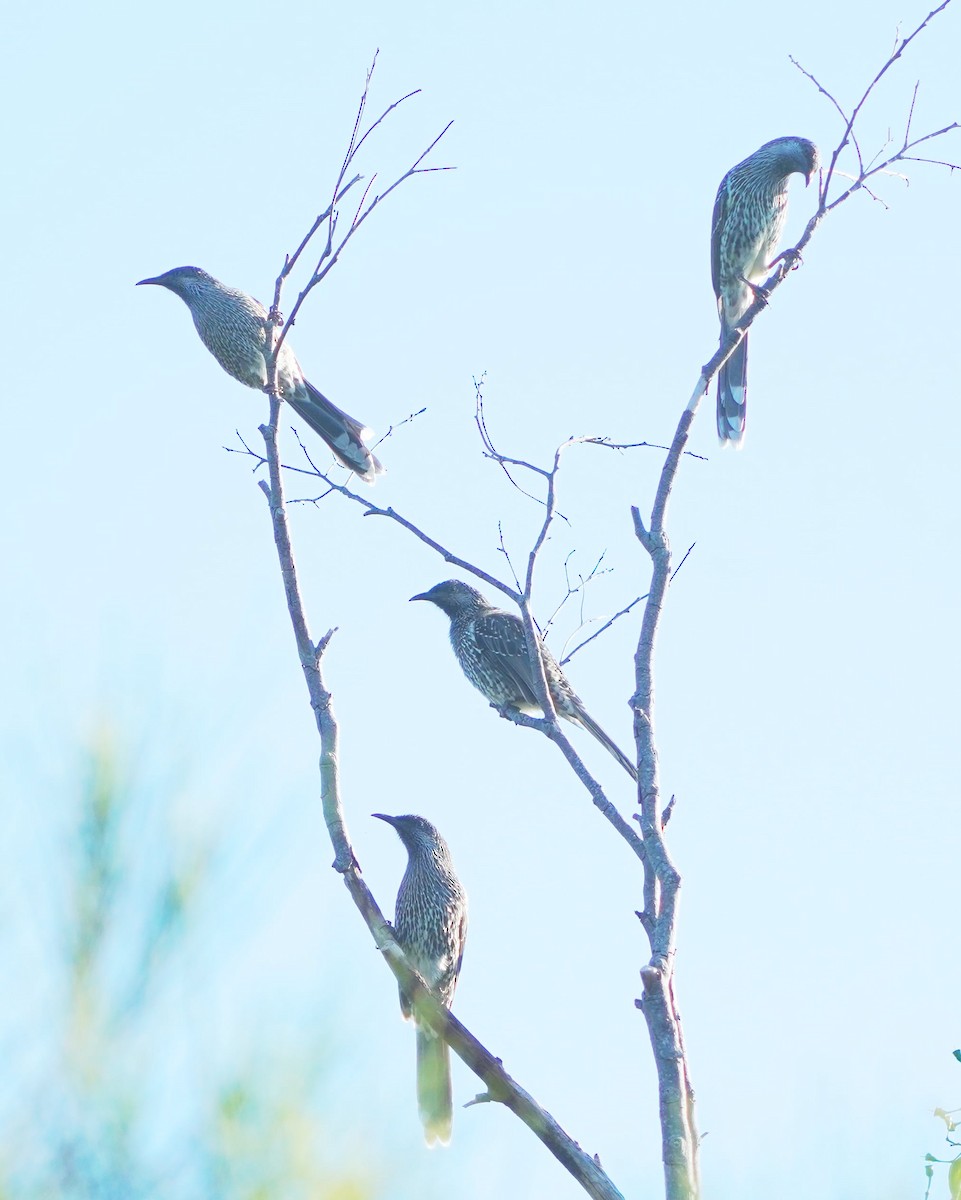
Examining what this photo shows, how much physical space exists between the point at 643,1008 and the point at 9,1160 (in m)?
2.10

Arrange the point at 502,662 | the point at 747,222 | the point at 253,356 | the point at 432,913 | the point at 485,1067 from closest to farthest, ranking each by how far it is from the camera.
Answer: the point at 485,1067, the point at 432,913, the point at 502,662, the point at 253,356, the point at 747,222

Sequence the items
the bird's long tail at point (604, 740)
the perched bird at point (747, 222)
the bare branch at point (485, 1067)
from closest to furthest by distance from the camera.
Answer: the bare branch at point (485, 1067) → the bird's long tail at point (604, 740) → the perched bird at point (747, 222)

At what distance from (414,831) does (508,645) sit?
0.89 meters

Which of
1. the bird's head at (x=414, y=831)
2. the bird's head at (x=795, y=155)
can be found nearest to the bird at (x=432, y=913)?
the bird's head at (x=414, y=831)

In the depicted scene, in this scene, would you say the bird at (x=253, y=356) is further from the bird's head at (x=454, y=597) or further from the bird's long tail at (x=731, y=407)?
the bird's long tail at (x=731, y=407)

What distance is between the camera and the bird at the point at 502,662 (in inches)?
269

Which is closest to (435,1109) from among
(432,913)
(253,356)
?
(432,913)

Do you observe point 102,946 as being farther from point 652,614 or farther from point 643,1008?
point 652,614

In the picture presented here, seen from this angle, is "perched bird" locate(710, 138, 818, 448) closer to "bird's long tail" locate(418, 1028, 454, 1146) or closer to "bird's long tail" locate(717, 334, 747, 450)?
"bird's long tail" locate(717, 334, 747, 450)

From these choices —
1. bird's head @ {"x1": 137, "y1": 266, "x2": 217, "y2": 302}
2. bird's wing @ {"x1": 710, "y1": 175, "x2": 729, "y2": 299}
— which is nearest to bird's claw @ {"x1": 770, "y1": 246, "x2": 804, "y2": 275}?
bird's wing @ {"x1": 710, "y1": 175, "x2": 729, "y2": 299}

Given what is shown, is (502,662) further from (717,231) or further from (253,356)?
(717,231)

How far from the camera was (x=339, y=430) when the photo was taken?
7570 millimetres

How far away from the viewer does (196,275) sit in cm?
830

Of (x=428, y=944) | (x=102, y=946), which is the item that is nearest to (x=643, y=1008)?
(x=102, y=946)
